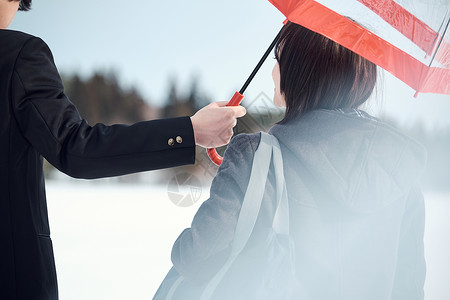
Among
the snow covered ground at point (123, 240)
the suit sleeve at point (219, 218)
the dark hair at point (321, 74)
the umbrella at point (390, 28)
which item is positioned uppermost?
the umbrella at point (390, 28)

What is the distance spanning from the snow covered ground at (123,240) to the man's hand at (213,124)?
56 centimetres

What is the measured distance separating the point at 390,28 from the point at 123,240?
3524 mm

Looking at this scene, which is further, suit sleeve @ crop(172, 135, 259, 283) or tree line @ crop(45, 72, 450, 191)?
tree line @ crop(45, 72, 450, 191)

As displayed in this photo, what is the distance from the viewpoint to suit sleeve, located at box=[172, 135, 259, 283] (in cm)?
86

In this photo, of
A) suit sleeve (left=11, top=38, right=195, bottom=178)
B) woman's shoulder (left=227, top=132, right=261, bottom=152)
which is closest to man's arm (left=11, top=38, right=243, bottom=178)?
suit sleeve (left=11, top=38, right=195, bottom=178)

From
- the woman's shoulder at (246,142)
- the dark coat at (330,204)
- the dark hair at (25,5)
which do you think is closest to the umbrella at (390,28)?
the dark coat at (330,204)

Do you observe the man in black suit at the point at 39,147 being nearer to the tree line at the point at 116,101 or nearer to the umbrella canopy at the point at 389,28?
the umbrella canopy at the point at 389,28

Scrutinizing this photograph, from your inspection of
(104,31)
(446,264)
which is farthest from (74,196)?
(104,31)

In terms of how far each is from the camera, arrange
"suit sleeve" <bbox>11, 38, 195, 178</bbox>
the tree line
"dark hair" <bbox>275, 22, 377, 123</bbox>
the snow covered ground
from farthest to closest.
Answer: the tree line → the snow covered ground → "dark hair" <bbox>275, 22, 377, 123</bbox> → "suit sleeve" <bbox>11, 38, 195, 178</bbox>

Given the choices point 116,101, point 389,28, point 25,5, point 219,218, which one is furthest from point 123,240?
point 116,101

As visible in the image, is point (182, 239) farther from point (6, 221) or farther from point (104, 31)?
point (104, 31)

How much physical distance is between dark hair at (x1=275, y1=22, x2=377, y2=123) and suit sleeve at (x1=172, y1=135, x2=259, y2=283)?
14 cm

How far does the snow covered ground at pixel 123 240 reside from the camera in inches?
55.9

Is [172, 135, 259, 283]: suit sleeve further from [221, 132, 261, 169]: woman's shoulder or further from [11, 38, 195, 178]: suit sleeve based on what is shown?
[11, 38, 195, 178]: suit sleeve
